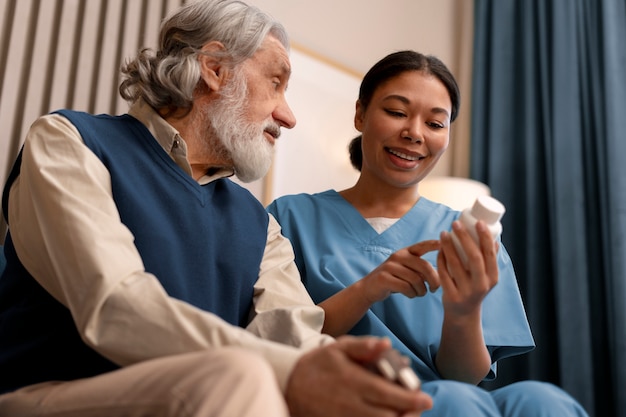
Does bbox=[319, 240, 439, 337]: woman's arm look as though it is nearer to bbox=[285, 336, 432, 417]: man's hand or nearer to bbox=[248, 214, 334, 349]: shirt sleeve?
bbox=[248, 214, 334, 349]: shirt sleeve

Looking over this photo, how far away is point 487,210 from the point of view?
106 cm

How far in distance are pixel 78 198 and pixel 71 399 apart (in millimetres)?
301

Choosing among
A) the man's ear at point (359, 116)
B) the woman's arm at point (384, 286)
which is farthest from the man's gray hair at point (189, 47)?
the woman's arm at point (384, 286)

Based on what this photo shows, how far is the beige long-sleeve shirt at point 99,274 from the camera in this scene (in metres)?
0.82

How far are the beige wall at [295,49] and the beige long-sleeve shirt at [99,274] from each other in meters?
0.95

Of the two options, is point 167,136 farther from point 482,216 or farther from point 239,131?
point 482,216

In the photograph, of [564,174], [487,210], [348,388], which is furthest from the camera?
[564,174]

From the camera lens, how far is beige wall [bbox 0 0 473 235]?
1931 millimetres

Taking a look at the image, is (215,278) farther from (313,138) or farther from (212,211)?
(313,138)

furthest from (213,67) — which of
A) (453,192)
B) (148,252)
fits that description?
(453,192)

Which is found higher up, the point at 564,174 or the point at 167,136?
the point at 167,136

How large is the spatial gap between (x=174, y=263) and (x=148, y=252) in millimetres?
48

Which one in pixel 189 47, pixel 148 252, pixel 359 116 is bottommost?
pixel 148 252

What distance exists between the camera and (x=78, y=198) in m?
0.95
